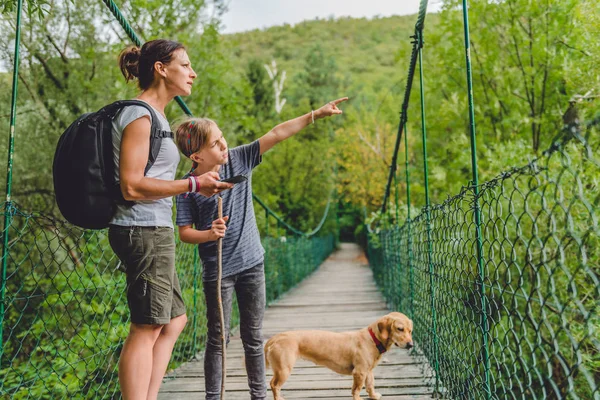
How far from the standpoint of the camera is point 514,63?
8367 mm

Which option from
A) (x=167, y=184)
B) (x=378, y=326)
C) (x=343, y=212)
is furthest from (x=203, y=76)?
(x=343, y=212)

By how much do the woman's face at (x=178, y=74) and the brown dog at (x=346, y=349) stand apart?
132cm

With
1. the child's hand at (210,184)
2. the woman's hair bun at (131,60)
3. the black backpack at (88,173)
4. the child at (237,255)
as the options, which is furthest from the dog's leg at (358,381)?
the woman's hair bun at (131,60)

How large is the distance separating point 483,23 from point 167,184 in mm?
8757

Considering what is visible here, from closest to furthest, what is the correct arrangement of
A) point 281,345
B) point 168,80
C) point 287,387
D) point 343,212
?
point 168,80 → point 281,345 → point 287,387 → point 343,212

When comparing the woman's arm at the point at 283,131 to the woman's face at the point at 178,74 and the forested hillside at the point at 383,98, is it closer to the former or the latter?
the woman's face at the point at 178,74

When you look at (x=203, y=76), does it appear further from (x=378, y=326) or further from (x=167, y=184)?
(x=167, y=184)

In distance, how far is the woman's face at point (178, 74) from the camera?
1366 mm

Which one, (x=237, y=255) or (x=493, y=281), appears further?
(x=237, y=255)

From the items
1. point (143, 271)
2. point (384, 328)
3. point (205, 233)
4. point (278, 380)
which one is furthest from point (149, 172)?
point (384, 328)

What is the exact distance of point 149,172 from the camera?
1251 millimetres

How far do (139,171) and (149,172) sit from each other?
96mm

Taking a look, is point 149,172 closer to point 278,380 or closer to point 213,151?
point 213,151

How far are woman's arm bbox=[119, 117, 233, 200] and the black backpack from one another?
0.04 meters
